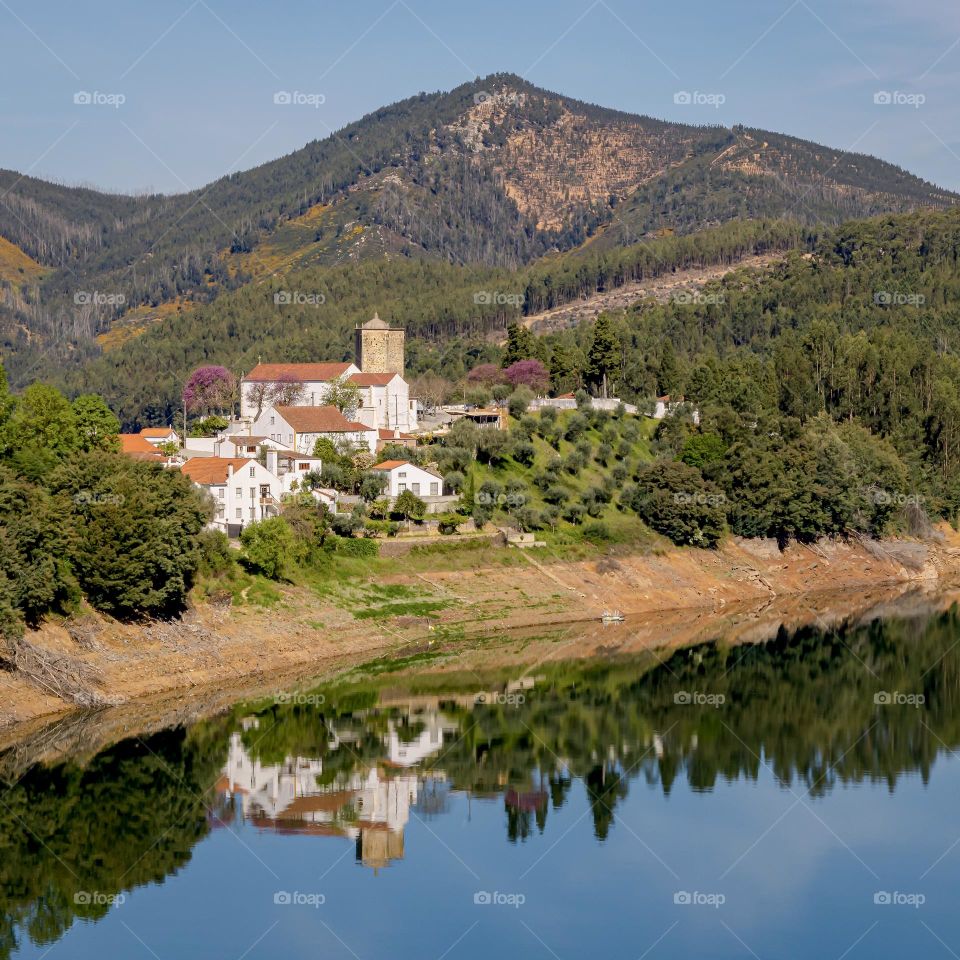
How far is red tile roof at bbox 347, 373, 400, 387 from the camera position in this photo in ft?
375

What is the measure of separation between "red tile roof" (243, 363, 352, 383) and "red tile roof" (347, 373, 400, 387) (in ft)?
7.87

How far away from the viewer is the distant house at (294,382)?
118 meters

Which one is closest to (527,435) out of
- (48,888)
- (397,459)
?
(397,459)

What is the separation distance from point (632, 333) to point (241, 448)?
88.2 m

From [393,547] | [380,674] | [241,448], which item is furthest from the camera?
[241,448]

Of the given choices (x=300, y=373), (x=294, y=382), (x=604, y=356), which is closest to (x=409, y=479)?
(x=294, y=382)

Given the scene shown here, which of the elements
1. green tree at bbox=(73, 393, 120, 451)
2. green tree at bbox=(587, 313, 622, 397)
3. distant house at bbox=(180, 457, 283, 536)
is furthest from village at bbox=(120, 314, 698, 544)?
green tree at bbox=(587, 313, 622, 397)

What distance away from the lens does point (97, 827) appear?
49969 mm

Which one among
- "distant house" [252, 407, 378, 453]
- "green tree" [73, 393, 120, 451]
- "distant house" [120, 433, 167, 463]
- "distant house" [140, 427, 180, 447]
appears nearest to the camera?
"green tree" [73, 393, 120, 451]

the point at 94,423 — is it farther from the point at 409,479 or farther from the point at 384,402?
the point at 384,402

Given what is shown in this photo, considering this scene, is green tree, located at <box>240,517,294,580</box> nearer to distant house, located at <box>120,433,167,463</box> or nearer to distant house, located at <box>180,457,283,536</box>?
distant house, located at <box>180,457,283,536</box>

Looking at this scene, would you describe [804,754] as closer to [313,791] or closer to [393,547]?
[313,791]

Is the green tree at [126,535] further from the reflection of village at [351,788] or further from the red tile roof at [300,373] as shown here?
the red tile roof at [300,373]

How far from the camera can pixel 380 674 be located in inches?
2869
